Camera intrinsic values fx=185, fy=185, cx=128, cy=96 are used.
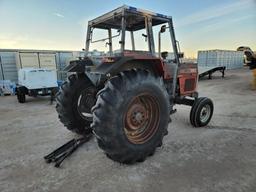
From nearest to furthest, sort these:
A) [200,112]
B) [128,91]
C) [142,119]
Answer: [128,91], [142,119], [200,112]

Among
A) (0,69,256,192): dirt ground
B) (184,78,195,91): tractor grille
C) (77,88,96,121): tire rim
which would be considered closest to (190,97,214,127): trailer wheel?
(0,69,256,192): dirt ground

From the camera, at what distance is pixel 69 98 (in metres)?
3.33

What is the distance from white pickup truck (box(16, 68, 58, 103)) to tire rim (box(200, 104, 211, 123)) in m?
5.55

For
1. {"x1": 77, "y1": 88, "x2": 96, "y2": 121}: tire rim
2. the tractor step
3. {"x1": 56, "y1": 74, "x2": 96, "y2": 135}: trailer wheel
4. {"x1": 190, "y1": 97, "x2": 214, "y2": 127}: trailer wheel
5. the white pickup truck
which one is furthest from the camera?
the white pickup truck

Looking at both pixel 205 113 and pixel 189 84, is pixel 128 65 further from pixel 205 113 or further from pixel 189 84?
pixel 205 113

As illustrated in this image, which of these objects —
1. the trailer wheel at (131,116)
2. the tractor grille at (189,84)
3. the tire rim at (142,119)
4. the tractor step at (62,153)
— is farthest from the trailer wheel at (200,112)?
the tractor step at (62,153)

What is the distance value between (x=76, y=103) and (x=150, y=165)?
1.76 metres

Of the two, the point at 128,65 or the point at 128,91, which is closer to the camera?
the point at 128,91

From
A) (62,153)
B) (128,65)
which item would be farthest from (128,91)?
(62,153)

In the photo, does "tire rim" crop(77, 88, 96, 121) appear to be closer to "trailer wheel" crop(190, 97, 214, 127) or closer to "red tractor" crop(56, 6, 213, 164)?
"red tractor" crop(56, 6, 213, 164)

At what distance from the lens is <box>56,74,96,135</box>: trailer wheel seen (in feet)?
10.9

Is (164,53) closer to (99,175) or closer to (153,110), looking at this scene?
(153,110)

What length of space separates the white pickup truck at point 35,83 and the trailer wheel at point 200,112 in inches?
Result: 215

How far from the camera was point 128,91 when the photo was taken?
2334 millimetres
